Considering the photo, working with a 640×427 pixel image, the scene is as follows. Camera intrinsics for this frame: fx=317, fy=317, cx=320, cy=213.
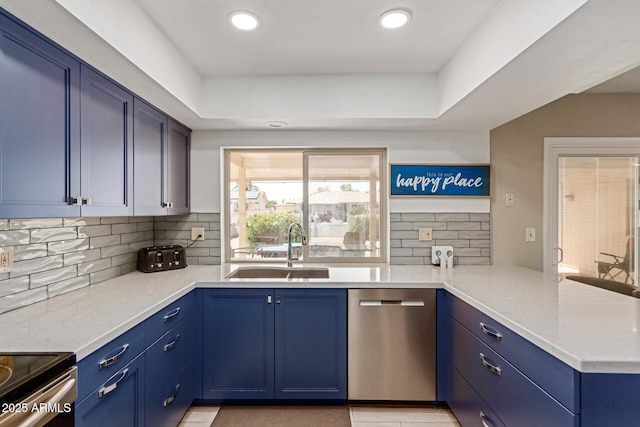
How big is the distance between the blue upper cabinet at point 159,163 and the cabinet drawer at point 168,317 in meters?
0.63

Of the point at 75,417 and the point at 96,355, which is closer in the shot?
the point at 75,417

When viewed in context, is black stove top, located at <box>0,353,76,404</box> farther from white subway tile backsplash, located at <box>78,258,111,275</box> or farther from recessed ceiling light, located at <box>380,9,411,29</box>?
recessed ceiling light, located at <box>380,9,411,29</box>

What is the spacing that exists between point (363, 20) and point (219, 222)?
191 centimetres

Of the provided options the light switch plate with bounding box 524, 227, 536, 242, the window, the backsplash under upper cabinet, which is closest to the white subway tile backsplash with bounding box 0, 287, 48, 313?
the backsplash under upper cabinet

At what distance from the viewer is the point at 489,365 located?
5.12 feet

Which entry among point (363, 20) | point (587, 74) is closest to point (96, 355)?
point (363, 20)

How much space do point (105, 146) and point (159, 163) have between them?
576 millimetres

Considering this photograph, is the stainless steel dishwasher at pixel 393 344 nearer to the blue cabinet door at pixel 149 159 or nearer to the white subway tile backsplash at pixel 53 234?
the blue cabinet door at pixel 149 159

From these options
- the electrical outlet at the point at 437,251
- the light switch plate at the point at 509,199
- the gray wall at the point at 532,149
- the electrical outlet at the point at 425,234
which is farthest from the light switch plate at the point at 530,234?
the electrical outlet at the point at 425,234

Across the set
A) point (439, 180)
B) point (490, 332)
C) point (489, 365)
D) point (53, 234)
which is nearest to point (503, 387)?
point (489, 365)

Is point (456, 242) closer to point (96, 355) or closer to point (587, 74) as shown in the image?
point (587, 74)

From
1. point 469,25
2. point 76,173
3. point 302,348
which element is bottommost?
point 302,348

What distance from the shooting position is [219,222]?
278 cm

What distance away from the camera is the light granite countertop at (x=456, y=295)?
1.12 m
